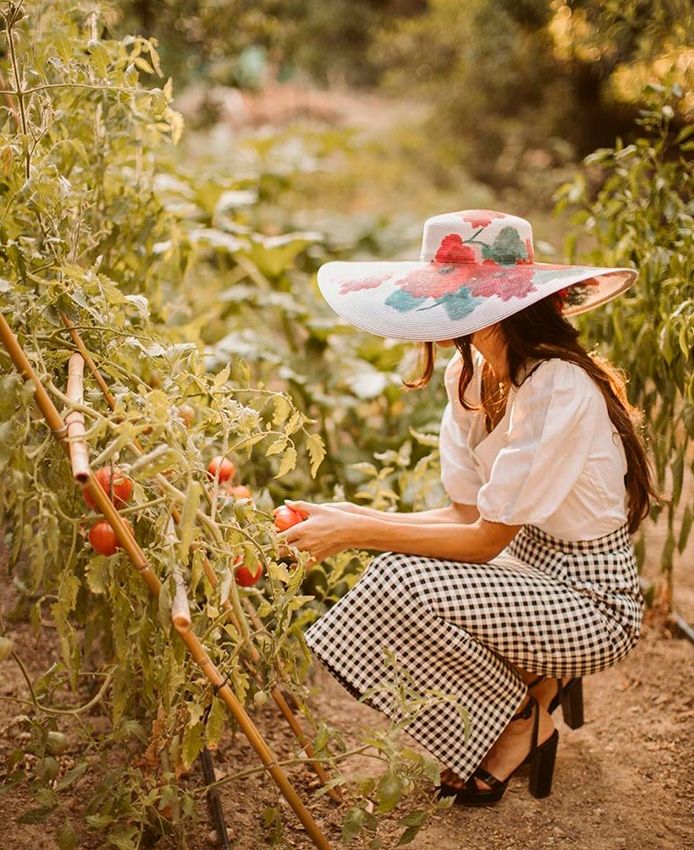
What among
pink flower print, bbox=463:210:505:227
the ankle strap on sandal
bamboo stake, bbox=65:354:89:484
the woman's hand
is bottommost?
the ankle strap on sandal

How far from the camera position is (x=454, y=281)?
167cm

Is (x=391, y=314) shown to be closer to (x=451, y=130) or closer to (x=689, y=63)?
(x=689, y=63)

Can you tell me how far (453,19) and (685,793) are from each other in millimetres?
5989

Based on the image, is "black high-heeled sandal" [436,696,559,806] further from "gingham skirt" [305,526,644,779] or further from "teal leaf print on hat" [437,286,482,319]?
"teal leaf print on hat" [437,286,482,319]

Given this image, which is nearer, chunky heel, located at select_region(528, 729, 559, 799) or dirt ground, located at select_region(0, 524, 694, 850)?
dirt ground, located at select_region(0, 524, 694, 850)

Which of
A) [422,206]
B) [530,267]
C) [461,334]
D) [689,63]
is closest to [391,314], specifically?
[461,334]

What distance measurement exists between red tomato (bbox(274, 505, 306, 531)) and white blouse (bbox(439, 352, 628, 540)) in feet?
1.04

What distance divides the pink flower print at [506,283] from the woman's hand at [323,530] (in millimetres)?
→ 446

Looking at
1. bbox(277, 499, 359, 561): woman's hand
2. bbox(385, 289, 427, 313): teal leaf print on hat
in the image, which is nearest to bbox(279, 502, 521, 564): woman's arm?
bbox(277, 499, 359, 561): woman's hand

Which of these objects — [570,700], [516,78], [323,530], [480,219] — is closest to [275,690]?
[323,530]

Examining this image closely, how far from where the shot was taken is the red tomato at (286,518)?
160cm

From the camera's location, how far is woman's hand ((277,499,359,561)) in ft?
5.26

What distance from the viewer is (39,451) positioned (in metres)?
1.16

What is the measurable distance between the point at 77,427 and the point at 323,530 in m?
0.55
